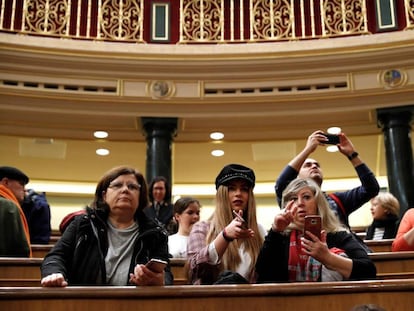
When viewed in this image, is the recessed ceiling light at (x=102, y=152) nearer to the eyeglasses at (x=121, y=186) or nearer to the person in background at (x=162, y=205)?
the person in background at (x=162, y=205)

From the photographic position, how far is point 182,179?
10.2 metres

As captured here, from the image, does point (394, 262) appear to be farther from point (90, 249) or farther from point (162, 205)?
point (162, 205)

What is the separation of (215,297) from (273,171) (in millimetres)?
7694

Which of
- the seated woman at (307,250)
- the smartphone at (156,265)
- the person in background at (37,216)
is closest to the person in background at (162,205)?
the person in background at (37,216)

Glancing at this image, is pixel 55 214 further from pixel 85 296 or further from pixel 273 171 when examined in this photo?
pixel 85 296

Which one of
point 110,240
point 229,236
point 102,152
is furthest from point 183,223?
point 102,152

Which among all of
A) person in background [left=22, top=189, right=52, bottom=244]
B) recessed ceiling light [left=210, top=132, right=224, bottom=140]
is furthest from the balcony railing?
person in background [left=22, top=189, right=52, bottom=244]

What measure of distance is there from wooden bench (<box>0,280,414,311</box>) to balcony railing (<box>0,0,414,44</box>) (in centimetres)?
561

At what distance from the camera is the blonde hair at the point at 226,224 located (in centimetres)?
256

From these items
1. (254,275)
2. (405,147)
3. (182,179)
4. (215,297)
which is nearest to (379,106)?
(405,147)

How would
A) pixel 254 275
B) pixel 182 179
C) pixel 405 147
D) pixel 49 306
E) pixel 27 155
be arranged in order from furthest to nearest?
pixel 182 179, pixel 27 155, pixel 405 147, pixel 254 275, pixel 49 306

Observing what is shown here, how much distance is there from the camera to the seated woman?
2.30 meters

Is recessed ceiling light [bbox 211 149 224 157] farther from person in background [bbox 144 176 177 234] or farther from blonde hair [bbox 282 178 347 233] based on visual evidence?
blonde hair [bbox 282 178 347 233]

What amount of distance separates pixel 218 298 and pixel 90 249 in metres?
0.69
